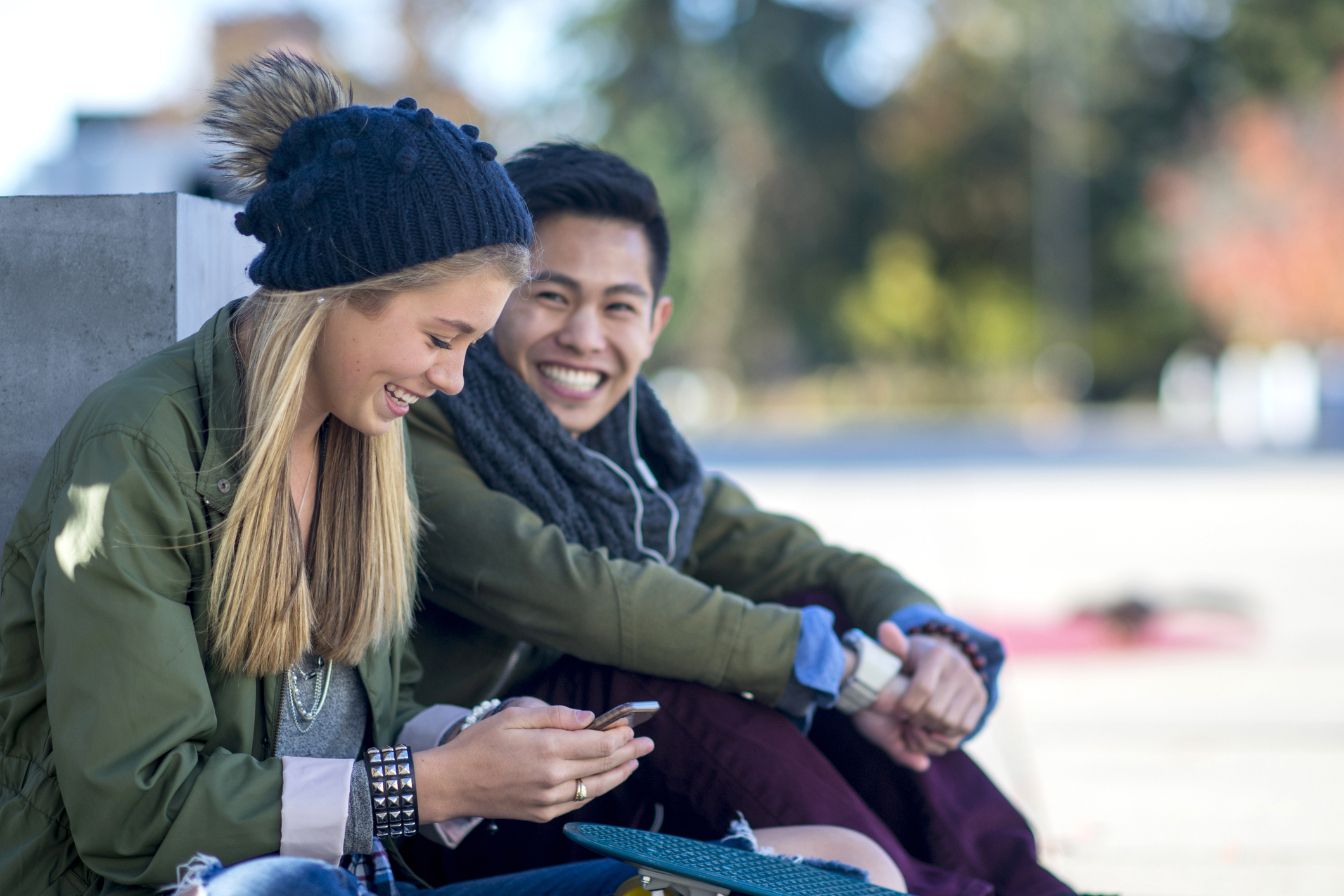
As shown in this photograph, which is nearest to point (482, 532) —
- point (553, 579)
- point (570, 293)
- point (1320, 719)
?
point (553, 579)

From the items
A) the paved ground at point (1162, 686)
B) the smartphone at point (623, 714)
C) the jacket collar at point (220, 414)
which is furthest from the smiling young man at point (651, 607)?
the paved ground at point (1162, 686)

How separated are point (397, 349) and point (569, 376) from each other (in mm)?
973

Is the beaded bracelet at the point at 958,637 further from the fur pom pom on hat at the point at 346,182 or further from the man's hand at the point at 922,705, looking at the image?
the fur pom pom on hat at the point at 346,182

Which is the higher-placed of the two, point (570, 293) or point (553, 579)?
point (570, 293)

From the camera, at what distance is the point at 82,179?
20141 millimetres

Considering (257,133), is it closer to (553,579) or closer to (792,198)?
(553,579)

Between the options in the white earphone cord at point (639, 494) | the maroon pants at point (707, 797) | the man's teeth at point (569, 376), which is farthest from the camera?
the man's teeth at point (569, 376)

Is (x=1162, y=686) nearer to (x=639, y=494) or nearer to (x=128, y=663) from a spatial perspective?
(x=639, y=494)

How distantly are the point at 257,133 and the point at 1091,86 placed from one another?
37.1 m

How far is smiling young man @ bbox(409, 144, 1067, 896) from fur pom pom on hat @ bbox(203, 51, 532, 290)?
430 millimetres

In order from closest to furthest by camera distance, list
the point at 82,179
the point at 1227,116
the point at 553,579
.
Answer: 1. the point at 553,579
2. the point at 82,179
3. the point at 1227,116

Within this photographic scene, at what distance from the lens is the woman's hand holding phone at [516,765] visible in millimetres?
1847

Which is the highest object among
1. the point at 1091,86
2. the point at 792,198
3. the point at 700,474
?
the point at 1091,86

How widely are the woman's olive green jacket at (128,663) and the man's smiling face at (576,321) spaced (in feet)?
3.33
